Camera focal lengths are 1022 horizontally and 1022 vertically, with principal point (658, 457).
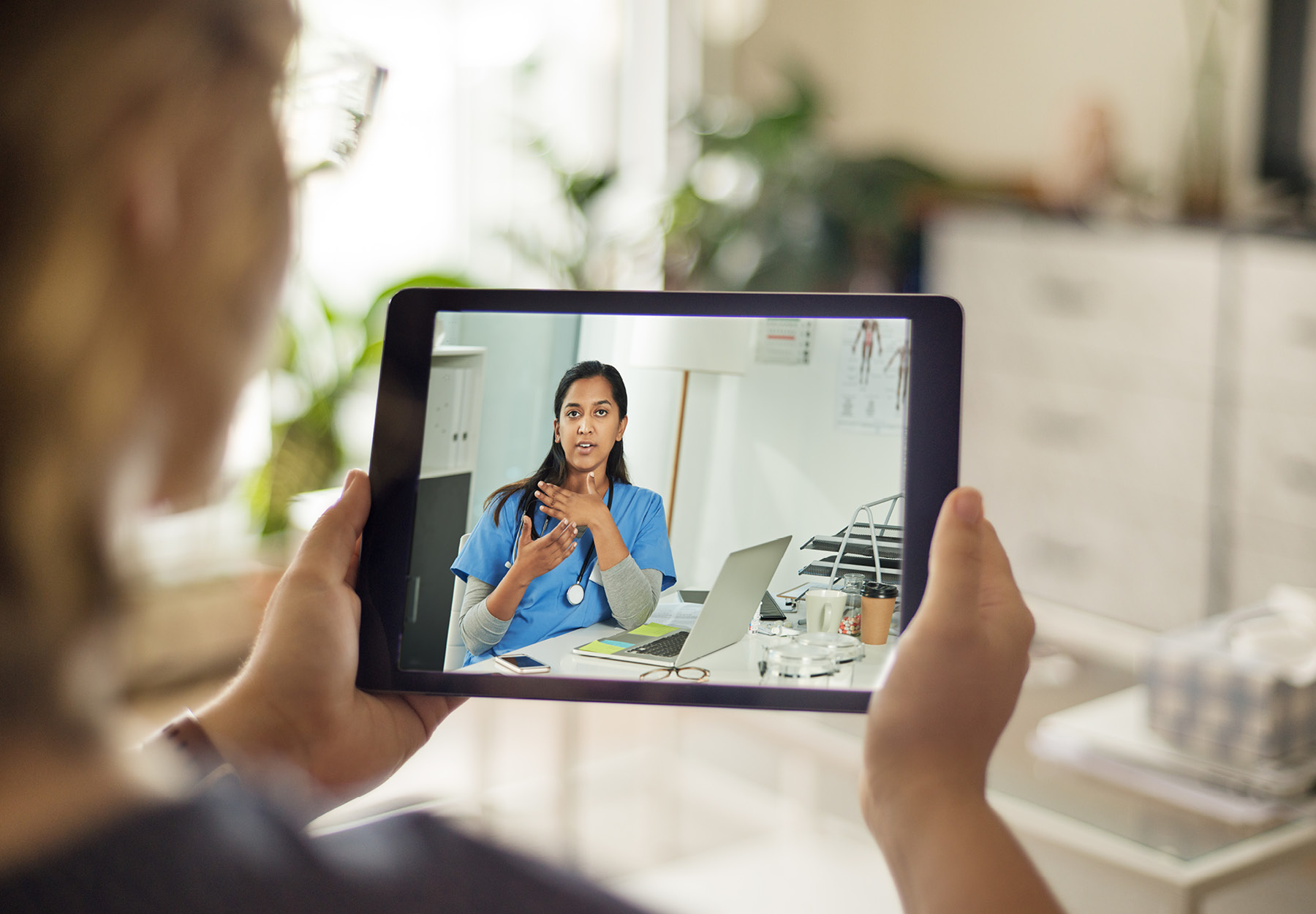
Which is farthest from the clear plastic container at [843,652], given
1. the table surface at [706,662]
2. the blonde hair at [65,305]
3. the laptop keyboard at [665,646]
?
the blonde hair at [65,305]

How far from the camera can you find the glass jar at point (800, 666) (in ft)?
2.46

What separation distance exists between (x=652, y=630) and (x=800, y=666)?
11 cm

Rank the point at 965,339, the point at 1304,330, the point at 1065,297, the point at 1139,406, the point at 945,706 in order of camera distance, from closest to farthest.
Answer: the point at 945,706
the point at 1304,330
the point at 1139,406
the point at 1065,297
the point at 965,339

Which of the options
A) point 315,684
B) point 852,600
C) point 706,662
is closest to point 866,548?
point 852,600

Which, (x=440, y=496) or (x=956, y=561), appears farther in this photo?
(x=440, y=496)

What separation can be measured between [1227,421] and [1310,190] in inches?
22.4

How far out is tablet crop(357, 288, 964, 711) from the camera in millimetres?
758

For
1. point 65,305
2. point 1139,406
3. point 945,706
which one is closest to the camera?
point 65,305

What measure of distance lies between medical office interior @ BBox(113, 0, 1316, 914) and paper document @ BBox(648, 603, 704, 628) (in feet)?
0.46

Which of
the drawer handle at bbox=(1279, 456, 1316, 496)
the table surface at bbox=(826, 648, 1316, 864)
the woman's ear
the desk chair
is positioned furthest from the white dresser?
the woman's ear

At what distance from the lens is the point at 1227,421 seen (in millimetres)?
2320

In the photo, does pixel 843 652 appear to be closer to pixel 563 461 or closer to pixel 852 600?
pixel 852 600

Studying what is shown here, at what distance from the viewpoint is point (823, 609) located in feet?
2.45

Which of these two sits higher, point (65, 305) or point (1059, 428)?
point (1059, 428)
